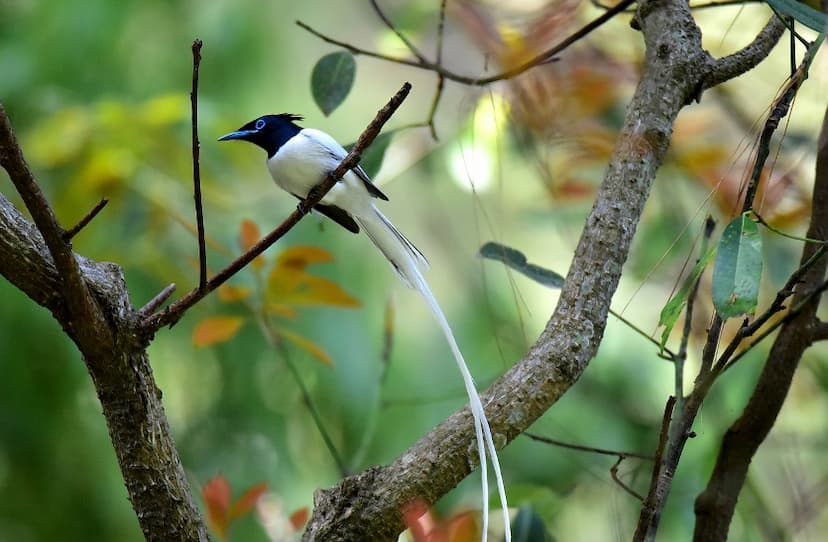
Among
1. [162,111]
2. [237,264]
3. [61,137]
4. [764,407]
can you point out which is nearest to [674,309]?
[764,407]

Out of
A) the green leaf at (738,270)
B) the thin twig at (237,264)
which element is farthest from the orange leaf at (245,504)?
the green leaf at (738,270)

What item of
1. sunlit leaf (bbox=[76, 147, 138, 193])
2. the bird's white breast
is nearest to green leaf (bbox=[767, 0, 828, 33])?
the bird's white breast

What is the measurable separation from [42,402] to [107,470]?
0.74 ft

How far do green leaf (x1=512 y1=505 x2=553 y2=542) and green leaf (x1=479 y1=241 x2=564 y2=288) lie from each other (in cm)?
29

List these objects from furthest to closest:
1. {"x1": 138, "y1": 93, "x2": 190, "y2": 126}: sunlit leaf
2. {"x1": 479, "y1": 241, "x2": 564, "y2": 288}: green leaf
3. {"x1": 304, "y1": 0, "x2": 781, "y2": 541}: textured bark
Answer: {"x1": 138, "y1": 93, "x2": 190, "y2": 126}: sunlit leaf → {"x1": 479, "y1": 241, "x2": 564, "y2": 288}: green leaf → {"x1": 304, "y1": 0, "x2": 781, "y2": 541}: textured bark

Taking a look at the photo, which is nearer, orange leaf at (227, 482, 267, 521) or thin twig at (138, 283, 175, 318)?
thin twig at (138, 283, 175, 318)

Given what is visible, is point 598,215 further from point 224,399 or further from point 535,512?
point 224,399

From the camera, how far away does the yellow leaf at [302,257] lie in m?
1.34

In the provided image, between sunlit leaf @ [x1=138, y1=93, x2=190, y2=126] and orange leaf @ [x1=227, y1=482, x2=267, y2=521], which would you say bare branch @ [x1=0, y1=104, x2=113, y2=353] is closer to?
orange leaf @ [x1=227, y1=482, x2=267, y2=521]

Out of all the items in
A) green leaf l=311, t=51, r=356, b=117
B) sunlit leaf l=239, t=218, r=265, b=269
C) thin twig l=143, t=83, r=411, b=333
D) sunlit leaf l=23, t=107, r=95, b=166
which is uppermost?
sunlit leaf l=23, t=107, r=95, b=166

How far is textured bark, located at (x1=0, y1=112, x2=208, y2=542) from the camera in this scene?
0.87 metres

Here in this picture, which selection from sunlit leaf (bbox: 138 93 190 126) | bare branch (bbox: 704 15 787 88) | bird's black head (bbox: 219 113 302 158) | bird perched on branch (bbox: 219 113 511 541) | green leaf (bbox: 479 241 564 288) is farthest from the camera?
sunlit leaf (bbox: 138 93 190 126)

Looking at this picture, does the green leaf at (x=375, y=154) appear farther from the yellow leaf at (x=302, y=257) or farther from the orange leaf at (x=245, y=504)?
the orange leaf at (x=245, y=504)

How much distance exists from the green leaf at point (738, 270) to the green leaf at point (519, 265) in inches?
12.9
